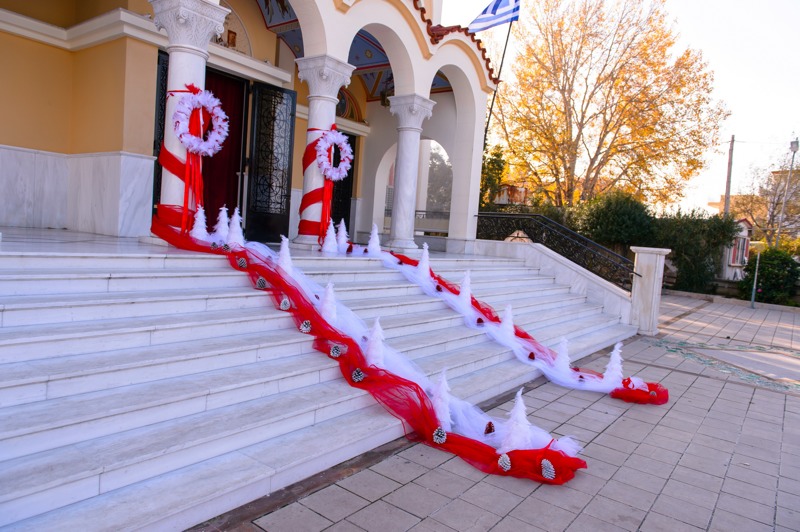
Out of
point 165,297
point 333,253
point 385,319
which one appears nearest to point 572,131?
point 333,253

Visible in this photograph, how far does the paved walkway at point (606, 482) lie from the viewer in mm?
3219

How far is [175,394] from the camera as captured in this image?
11.5 ft

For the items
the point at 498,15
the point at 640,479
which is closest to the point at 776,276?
the point at 498,15

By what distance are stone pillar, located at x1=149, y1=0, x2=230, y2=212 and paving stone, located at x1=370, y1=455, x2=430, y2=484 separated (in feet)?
14.2

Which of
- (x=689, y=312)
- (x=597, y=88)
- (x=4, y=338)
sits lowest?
(x=689, y=312)

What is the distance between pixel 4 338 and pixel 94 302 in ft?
2.41

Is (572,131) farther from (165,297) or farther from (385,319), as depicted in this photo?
(165,297)

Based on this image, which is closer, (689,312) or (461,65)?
(461,65)

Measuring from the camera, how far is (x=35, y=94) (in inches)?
307

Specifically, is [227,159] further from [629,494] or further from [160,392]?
[629,494]

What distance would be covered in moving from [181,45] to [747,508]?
7140 mm

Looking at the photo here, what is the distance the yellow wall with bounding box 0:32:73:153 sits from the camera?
756 cm

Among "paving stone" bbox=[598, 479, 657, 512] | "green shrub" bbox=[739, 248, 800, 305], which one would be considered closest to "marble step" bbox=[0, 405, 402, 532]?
"paving stone" bbox=[598, 479, 657, 512]

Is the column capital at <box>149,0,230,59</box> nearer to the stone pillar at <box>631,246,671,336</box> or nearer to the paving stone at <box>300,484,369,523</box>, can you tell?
the paving stone at <box>300,484,369,523</box>
